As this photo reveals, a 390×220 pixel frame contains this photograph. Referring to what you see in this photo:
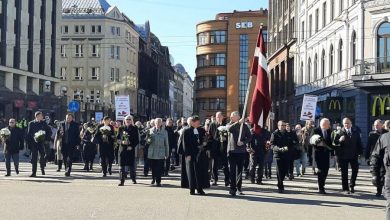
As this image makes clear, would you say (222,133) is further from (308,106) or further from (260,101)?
(308,106)

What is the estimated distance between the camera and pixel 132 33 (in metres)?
93.4

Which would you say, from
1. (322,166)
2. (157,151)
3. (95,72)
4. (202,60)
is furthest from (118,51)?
(322,166)

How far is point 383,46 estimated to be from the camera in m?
34.4

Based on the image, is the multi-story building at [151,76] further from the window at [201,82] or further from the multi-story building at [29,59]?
the multi-story building at [29,59]

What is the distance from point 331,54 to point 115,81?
157ft

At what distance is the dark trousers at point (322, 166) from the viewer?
14.5 m

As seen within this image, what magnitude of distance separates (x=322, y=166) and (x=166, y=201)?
433 centimetres

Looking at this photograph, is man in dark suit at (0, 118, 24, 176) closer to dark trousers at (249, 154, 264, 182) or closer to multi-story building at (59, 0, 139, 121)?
dark trousers at (249, 154, 264, 182)

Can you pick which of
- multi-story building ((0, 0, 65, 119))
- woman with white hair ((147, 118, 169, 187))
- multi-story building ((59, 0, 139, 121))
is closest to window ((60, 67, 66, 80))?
multi-story building ((59, 0, 139, 121))

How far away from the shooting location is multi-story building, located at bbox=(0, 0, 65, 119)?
52.9 metres

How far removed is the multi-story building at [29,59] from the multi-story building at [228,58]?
104 feet

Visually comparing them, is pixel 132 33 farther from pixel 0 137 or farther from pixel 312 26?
pixel 0 137

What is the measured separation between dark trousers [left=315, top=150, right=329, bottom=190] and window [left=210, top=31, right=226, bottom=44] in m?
78.6

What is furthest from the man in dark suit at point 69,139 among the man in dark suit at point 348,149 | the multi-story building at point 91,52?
the multi-story building at point 91,52
